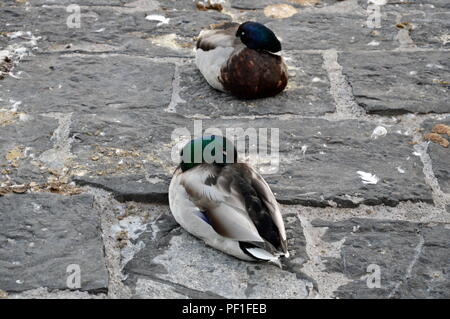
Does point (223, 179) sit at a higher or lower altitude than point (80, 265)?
higher

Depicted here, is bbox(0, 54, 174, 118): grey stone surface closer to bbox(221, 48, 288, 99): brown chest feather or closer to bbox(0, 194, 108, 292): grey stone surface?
bbox(221, 48, 288, 99): brown chest feather

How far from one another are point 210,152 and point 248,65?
1.12 m

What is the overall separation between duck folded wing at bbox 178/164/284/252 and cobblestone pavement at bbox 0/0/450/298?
17 centimetres

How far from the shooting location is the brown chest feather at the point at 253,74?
13.6 feet

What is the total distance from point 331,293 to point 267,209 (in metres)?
0.41

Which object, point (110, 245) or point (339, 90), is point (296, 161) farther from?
point (110, 245)

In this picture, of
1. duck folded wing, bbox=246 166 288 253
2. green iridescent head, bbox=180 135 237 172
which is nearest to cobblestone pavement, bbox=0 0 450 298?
duck folded wing, bbox=246 166 288 253

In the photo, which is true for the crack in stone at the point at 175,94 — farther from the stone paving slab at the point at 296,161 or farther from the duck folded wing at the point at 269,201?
the duck folded wing at the point at 269,201

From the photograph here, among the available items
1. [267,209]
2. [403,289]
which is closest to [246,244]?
[267,209]

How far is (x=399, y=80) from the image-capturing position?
173 inches

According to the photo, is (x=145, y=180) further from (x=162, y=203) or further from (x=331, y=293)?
(x=331, y=293)

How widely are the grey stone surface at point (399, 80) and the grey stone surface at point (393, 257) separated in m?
1.06

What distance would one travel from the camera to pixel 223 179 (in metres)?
3.07

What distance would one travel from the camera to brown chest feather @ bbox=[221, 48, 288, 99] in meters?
4.16
